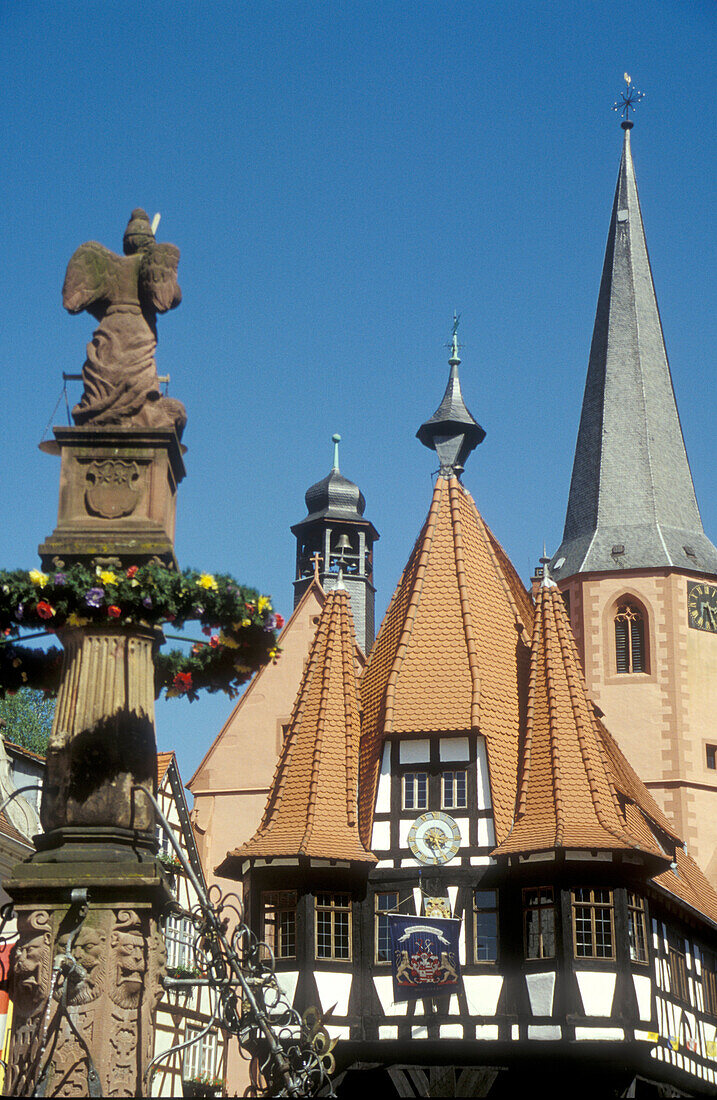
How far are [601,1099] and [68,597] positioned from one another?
1585 centimetres

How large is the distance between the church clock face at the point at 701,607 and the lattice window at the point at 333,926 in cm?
1558

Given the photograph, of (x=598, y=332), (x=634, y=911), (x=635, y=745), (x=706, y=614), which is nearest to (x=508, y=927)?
(x=634, y=911)

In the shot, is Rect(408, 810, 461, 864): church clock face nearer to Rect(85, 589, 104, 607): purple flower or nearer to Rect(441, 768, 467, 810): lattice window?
Rect(441, 768, 467, 810): lattice window

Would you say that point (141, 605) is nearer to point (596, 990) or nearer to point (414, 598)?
point (596, 990)

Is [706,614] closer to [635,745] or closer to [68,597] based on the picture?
[635,745]

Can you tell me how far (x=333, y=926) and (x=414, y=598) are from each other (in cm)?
593

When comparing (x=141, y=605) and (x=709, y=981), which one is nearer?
(x=141, y=605)

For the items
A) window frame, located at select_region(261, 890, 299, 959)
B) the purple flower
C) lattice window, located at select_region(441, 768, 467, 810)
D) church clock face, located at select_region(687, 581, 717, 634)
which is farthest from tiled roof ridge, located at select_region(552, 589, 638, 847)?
the purple flower

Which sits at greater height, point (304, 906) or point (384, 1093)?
point (304, 906)

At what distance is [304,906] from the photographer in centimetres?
2530

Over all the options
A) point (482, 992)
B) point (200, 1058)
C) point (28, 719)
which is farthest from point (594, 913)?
point (28, 719)

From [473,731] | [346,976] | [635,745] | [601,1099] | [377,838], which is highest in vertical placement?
[635,745]

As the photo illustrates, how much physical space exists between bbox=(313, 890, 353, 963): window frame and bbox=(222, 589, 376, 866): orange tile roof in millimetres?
715

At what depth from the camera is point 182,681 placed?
1195 cm
